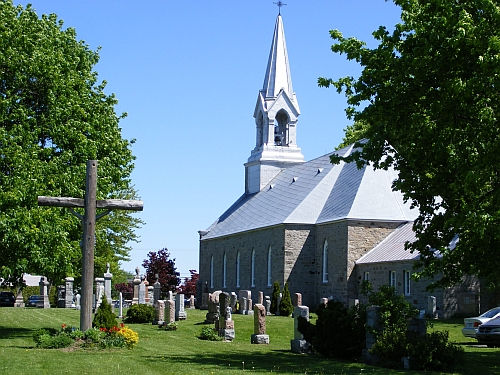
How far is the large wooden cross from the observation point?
18.2 m

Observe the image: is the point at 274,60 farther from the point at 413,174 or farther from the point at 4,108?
the point at 413,174

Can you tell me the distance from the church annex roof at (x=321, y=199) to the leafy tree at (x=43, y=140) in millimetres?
20175

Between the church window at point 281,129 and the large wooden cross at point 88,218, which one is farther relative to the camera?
the church window at point 281,129

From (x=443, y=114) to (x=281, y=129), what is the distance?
→ 1732 inches

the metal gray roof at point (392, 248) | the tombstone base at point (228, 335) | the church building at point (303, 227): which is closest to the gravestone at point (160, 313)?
the tombstone base at point (228, 335)

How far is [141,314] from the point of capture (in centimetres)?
3197

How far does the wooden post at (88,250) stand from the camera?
59.4 ft

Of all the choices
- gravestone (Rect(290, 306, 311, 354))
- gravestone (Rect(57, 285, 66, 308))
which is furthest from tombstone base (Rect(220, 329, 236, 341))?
gravestone (Rect(57, 285, 66, 308))

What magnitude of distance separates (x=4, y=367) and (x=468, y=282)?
942 inches

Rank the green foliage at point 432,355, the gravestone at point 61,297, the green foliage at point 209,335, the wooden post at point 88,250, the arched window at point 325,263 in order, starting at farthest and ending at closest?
the gravestone at point 61,297 → the arched window at point 325,263 → the green foliage at point 209,335 → the wooden post at point 88,250 → the green foliage at point 432,355

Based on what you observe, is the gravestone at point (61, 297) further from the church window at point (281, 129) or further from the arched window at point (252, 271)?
the church window at point (281, 129)

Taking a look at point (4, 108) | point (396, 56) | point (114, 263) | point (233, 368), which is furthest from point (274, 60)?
point (233, 368)

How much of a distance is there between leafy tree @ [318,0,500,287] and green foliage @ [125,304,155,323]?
1599 cm

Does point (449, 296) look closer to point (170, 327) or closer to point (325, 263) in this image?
point (325, 263)
